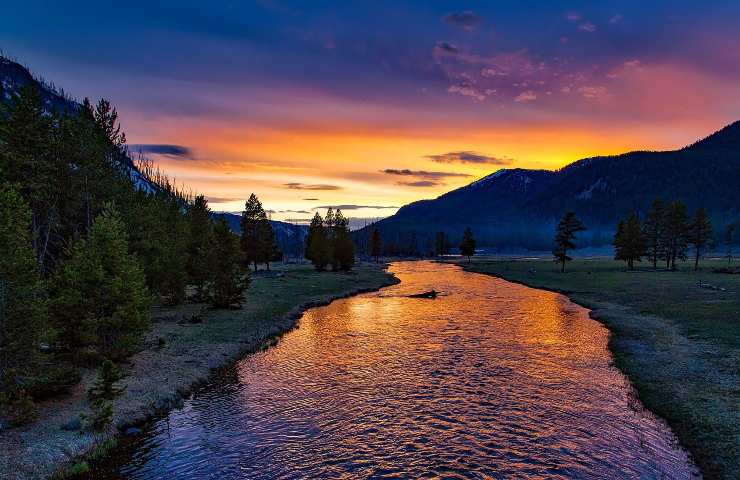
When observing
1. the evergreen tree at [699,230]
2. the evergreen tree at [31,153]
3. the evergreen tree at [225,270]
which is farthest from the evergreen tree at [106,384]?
the evergreen tree at [699,230]

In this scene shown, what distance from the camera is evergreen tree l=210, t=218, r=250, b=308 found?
53.8 m

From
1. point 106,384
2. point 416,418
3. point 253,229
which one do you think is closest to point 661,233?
point 253,229

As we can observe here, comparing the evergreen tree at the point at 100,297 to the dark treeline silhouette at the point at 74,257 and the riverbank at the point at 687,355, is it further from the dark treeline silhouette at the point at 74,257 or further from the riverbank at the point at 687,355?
the riverbank at the point at 687,355

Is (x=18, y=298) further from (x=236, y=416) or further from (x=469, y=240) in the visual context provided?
(x=469, y=240)

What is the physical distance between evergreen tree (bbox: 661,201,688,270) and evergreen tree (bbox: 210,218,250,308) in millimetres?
102947

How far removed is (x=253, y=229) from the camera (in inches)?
4412

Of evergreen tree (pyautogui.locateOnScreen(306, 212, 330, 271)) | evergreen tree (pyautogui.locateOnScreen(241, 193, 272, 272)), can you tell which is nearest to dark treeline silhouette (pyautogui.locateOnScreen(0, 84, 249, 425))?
evergreen tree (pyautogui.locateOnScreen(241, 193, 272, 272))

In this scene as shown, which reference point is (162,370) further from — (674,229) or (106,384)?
(674,229)

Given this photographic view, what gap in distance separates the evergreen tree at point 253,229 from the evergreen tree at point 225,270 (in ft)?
185

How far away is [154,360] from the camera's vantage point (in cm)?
3167

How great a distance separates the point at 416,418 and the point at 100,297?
782 inches

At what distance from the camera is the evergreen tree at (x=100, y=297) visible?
25.7 m

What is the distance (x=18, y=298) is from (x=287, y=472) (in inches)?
563

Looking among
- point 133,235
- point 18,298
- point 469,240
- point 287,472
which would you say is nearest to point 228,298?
point 133,235
